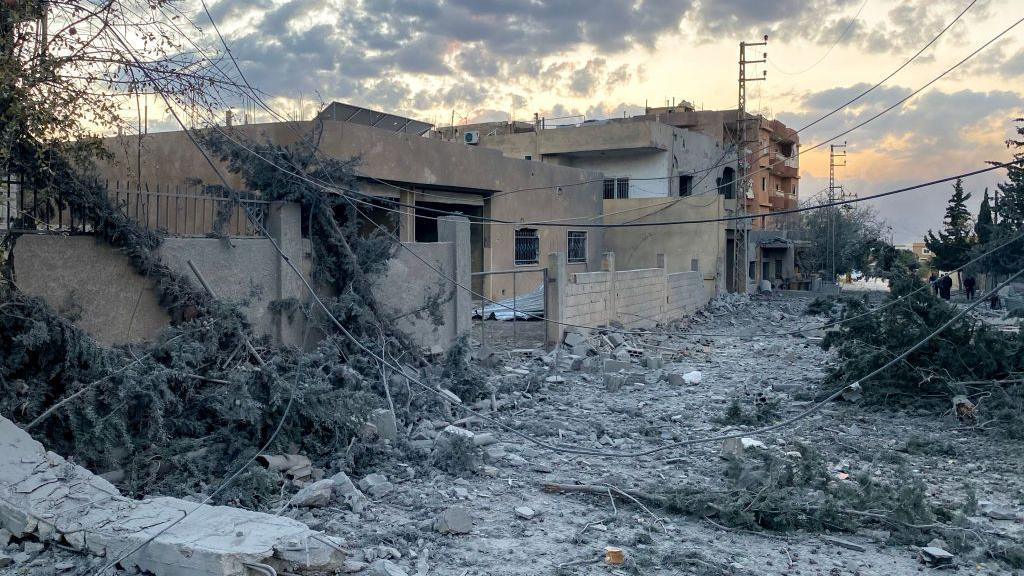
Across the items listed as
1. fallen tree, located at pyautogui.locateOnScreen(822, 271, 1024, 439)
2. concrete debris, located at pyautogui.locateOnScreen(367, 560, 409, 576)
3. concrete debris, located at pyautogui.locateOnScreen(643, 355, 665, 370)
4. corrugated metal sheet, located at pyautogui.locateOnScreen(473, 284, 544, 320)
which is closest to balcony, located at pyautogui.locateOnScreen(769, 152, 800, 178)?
corrugated metal sheet, located at pyautogui.locateOnScreen(473, 284, 544, 320)

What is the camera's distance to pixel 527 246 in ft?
74.8

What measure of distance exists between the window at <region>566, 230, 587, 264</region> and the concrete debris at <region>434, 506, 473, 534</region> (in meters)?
19.6

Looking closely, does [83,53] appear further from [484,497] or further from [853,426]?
[853,426]

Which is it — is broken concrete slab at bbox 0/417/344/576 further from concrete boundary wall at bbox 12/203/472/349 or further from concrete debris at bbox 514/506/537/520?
concrete boundary wall at bbox 12/203/472/349

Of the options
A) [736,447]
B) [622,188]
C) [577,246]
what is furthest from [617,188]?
[736,447]

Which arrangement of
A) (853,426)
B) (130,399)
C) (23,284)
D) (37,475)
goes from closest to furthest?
(37,475), (130,399), (23,284), (853,426)

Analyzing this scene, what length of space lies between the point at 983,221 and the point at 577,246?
88.7ft

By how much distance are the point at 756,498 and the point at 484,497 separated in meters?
2.10

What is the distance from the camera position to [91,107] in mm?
7051

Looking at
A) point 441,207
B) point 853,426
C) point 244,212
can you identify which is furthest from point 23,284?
point 441,207

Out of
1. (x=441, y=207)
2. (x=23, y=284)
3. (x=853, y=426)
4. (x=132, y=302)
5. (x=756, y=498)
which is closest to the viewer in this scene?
(x=756, y=498)

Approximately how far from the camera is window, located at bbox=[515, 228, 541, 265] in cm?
2230

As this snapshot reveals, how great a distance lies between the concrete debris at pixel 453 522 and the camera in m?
5.44

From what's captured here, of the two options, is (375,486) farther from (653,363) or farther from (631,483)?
(653,363)
